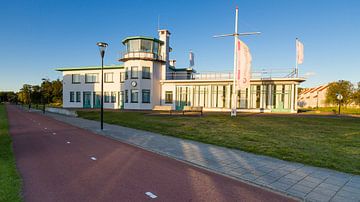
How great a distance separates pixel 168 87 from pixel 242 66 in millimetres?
16117

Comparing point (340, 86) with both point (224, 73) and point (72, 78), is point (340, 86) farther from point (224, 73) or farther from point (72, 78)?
point (72, 78)

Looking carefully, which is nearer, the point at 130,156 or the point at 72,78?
the point at 130,156

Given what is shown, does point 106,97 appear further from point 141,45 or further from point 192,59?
point 192,59

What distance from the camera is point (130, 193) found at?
3.96 metres

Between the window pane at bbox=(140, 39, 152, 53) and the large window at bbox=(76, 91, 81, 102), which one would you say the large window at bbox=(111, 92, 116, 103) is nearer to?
the large window at bbox=(76, 91, 81, 102)

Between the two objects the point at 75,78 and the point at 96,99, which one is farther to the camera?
the point at 75,78

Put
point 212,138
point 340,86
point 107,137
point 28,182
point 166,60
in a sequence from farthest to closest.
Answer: point 340,86
point 166,60
point 107,137
point 212,138
point 28,182

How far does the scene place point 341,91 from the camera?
47719mm

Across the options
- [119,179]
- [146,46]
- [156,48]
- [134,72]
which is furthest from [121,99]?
[119,179]

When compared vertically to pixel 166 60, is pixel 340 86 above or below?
below

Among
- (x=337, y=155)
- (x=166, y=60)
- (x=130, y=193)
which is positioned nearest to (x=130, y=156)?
(x=130, y=193)

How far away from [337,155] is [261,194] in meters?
4.44

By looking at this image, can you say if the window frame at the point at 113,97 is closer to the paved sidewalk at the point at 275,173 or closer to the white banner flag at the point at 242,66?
the white banner flag at the point at 242,66

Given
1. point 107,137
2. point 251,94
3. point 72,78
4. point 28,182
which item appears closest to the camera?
point 28,182
